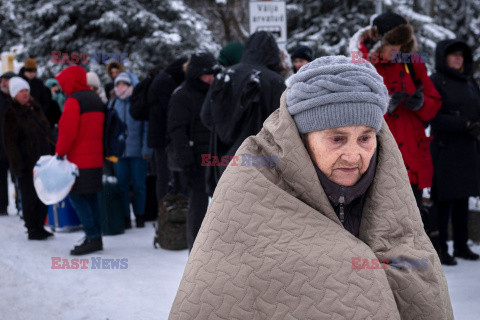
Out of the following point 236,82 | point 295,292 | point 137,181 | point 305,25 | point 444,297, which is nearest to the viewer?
point 295,292

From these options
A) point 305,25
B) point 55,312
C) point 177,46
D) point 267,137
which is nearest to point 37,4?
point 177,46

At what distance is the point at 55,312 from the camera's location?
4.85m

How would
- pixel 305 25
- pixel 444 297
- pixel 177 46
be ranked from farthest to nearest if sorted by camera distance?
pixel 305 25, pixel 177 46, pixel 444 297

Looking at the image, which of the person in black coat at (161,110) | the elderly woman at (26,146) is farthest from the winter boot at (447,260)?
the elderly woman at (26,146)

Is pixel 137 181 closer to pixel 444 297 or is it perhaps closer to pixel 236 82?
pixel 236 82

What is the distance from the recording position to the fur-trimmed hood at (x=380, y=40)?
14.6 feet

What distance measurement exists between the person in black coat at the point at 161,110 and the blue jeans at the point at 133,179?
500 millimetres

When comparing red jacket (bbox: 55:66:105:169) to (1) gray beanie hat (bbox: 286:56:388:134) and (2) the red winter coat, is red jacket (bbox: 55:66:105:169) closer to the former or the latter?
(2) the red winter coat

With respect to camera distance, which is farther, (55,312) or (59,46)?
(59,46)

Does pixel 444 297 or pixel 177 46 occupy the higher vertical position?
pixel 177 46

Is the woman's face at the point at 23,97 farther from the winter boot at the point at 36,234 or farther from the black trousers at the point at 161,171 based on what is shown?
the black trousers at the point at 161,171

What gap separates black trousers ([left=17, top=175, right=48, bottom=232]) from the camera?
25.3 feet

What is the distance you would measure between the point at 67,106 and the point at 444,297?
5.31m

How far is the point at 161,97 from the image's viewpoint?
7.46 meters
